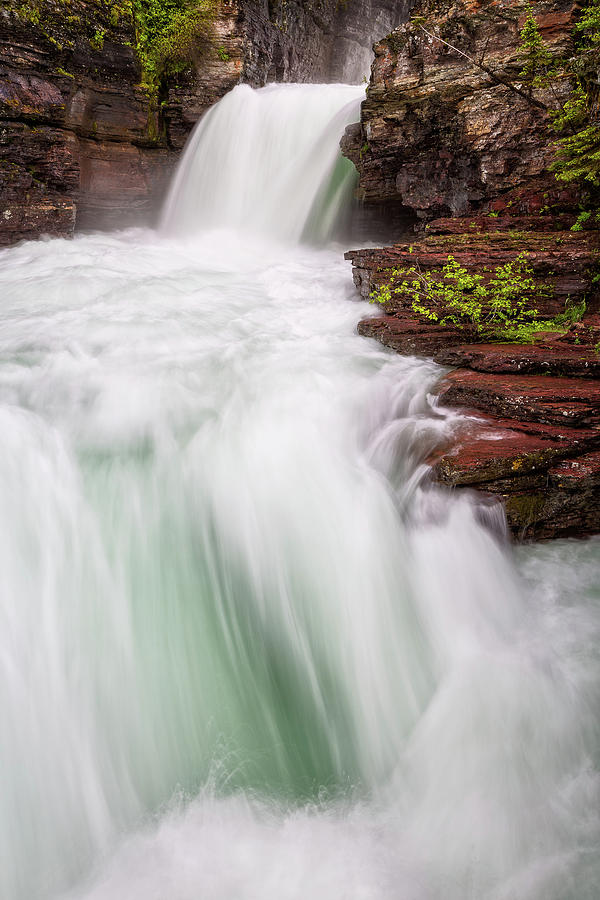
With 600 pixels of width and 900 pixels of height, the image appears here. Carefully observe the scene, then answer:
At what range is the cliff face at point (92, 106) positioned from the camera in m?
8.48

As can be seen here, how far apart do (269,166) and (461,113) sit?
4.31 metres

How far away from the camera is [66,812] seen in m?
2.43

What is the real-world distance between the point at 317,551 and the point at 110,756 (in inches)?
63.0

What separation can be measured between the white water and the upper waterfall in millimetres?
5757

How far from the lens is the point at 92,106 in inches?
378

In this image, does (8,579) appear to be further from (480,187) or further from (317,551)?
(480,187)

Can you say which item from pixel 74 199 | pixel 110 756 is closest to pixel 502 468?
pixel 110 756

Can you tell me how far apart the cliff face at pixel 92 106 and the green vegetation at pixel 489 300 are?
679cm

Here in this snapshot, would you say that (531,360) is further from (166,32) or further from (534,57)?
(166,32)

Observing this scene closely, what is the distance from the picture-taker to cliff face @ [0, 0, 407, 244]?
8.48 meters

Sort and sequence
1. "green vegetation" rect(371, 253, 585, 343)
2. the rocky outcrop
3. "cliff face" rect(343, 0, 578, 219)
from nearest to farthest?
1. the rocky outcrop
2. "green vegetation" rect(371, 253, 585, 343)
3. "cliff face" rect(343, 0, 578, 219)

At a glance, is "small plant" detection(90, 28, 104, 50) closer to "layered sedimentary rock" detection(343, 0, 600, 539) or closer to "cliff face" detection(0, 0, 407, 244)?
"cliff face" detection(0, 0, 407, 244)

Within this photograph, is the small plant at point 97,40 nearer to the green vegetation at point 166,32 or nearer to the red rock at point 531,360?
the green vegetation at point 166,32

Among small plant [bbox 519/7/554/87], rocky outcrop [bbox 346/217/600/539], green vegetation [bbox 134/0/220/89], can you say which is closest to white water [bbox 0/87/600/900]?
rocky outcrop [bbox 346/217/600/539]
